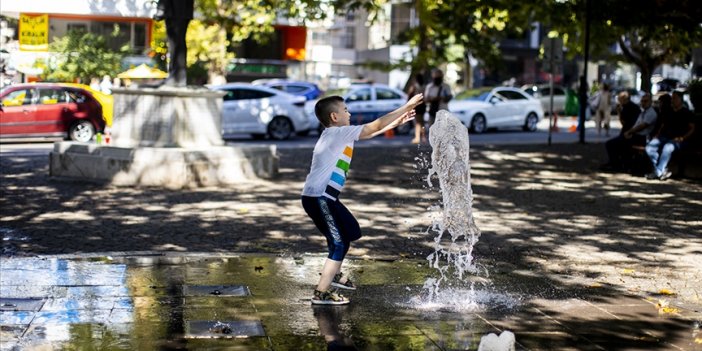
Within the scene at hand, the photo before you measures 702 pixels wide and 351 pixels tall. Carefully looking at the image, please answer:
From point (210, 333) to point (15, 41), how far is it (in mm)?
40054

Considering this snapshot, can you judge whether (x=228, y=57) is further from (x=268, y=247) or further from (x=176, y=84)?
(x=268, y=247)

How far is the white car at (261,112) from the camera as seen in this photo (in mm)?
29078

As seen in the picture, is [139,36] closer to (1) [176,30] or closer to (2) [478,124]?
(2) [478,124]

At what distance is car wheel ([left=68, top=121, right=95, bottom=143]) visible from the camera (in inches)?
1037

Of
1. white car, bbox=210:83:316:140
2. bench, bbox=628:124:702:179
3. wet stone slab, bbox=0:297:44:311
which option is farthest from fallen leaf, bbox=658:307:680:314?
white car, bbox=210:83:316:140

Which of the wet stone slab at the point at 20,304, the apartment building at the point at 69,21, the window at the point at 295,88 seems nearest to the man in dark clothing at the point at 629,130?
the wet stone slab at the point at 20,304

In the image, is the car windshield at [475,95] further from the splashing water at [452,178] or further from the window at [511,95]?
the splashing water at [452,178]

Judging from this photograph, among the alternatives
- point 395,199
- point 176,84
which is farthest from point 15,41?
point 395,199

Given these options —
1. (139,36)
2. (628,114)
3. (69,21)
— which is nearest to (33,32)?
(69,21)

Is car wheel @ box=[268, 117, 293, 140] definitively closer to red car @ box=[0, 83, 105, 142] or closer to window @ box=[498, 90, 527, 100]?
red car @ box=[0, 83, 105, 142]

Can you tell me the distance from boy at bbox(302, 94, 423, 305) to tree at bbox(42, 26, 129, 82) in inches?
1280

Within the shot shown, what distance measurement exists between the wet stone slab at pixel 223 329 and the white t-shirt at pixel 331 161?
1068 mm

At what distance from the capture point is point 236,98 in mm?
29469

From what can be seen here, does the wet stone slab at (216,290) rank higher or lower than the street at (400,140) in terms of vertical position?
higher
